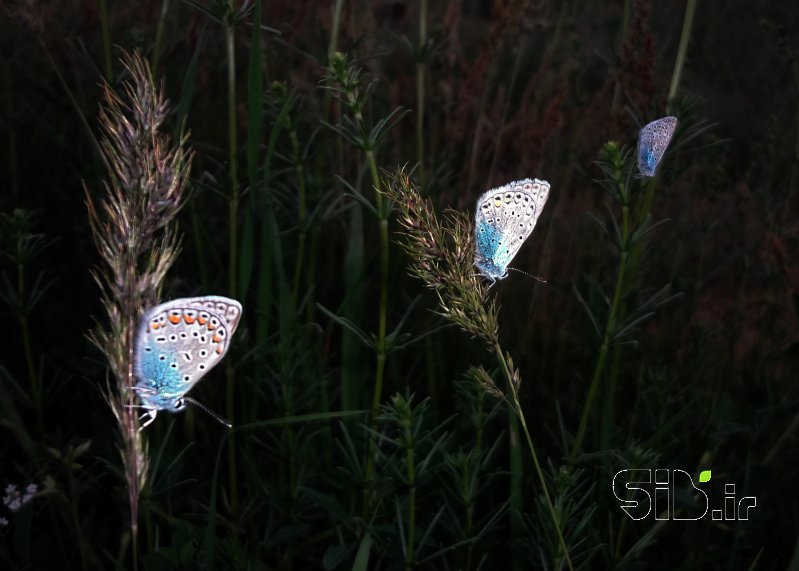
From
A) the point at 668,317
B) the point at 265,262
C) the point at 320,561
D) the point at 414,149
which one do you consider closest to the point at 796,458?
the point at 668,317

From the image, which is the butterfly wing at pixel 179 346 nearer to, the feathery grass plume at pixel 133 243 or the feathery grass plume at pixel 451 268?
the feathery grass plume at pixel 133 243

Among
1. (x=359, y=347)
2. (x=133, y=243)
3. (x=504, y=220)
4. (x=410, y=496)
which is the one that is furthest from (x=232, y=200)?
(x=133, y=243)

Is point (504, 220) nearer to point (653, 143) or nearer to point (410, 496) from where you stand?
point (653, 143)

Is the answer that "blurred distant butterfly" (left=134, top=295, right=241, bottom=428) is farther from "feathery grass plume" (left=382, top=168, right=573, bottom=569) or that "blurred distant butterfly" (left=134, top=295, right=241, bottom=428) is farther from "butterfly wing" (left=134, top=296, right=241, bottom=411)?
"feathery grass plume" (left=382, top=168, right=573, bottom=569)

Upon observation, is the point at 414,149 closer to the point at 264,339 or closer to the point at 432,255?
the point at 264,339

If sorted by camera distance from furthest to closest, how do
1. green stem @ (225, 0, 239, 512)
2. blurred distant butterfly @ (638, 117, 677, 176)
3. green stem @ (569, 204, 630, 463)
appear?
green stem @ (225, 0, 239, 512) → green stem @ (569, 204, 630, 463) → blurred distant butterfly @ (638, 117, 677, 176)

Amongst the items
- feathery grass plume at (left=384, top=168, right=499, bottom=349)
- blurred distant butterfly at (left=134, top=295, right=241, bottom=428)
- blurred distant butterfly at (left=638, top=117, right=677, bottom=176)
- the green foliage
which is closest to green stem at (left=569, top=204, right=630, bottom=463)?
the green foliage

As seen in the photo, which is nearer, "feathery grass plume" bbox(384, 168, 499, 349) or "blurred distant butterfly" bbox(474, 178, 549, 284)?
"feathery grass plume" bbox(384, 168, 499, 349)
